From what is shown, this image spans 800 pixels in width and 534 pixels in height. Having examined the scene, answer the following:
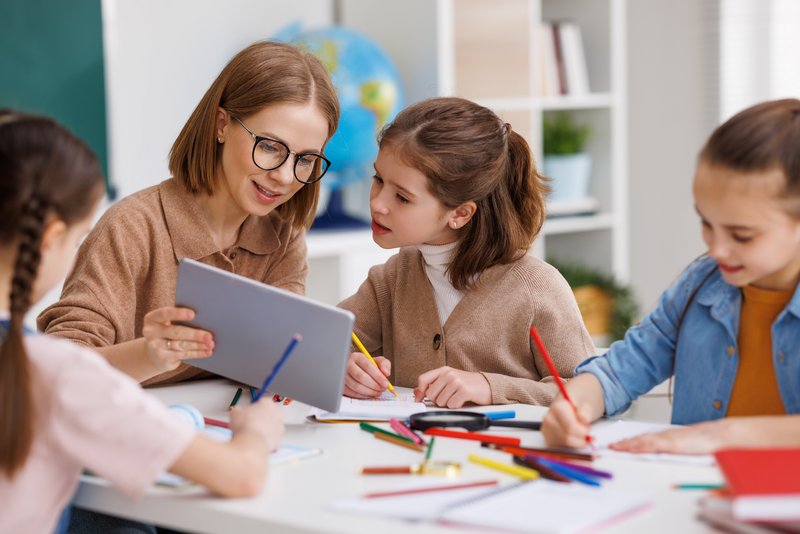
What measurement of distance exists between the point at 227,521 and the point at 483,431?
0.46m

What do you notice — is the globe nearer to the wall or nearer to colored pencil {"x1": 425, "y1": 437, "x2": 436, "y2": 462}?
the wall

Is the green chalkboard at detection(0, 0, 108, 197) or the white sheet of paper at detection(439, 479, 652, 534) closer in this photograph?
the white sheet of paper at detection(439, 479, 652, 534)

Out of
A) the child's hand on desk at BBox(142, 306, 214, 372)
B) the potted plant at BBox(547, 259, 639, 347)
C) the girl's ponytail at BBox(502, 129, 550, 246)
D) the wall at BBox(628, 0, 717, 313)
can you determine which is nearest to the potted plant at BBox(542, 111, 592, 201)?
the potted plant at BBox(547, 259, 639, 347)

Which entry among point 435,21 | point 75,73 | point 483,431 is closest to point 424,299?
point 483,431

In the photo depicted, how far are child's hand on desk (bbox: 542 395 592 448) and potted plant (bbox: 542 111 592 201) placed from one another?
2896mm

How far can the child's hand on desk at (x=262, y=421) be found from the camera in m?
1.31

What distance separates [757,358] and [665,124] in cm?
339

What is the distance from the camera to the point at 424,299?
6.59 ft

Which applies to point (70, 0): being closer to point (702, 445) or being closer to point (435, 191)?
point (435, 191)

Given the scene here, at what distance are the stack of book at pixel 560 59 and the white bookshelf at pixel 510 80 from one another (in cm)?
6

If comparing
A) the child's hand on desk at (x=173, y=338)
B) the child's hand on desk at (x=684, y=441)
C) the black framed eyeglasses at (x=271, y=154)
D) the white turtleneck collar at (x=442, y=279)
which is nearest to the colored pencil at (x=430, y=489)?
the child's hand on desk at (x=684, y=441)

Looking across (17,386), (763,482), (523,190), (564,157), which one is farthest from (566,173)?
(17,386)

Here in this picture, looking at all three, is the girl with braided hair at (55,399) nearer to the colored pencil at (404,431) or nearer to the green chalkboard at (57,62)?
the colored pencil at (404,431)

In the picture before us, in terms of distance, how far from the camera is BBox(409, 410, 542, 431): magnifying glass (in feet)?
4.94
